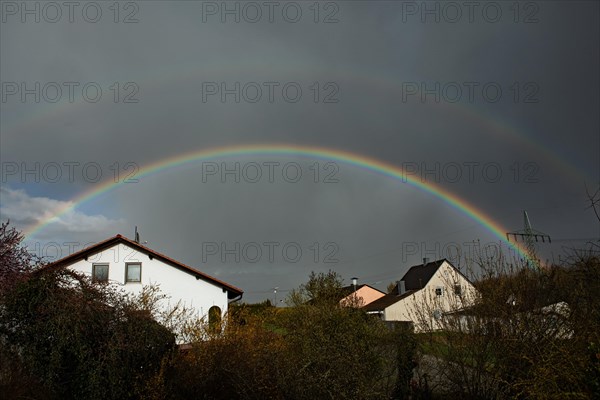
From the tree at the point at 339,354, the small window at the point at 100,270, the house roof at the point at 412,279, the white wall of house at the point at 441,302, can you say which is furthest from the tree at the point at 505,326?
the house roof at the point at 412,279

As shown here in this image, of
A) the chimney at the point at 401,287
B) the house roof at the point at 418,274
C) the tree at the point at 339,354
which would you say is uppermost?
the house roof at the point at 418,274

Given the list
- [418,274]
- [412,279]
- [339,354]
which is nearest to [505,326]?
[339,354]

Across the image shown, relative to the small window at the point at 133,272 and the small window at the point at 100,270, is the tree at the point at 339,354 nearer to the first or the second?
the small window at the point at 133,272

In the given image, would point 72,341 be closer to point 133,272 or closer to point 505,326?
point 505,326

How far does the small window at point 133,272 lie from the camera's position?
100 ft

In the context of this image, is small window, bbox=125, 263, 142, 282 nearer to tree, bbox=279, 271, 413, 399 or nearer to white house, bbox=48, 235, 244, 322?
white house, bbox=48, 235, 244, 322

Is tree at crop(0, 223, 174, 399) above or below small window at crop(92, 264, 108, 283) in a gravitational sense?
below

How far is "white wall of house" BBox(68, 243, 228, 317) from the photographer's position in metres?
30.4

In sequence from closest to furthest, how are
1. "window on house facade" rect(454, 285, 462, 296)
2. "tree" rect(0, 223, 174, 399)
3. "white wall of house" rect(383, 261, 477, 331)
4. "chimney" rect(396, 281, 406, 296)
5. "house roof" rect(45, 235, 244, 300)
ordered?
"tree" rect(0, 223, 174, 399), "white wall of house" rect(383, 261, 477, 331), "window on house facade" rect(454, 285, 462, 296), "house roof" rect(45, 235, 244, 300), "chimney" rect(396, 281, 406, 296)

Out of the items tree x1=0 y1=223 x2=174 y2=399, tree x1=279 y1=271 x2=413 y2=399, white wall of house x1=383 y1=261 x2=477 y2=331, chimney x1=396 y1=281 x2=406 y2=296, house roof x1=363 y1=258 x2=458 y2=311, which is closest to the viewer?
tree x1=279 y1=271 x2=413 y2=399

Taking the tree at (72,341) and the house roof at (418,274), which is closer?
the tree at (72,341)

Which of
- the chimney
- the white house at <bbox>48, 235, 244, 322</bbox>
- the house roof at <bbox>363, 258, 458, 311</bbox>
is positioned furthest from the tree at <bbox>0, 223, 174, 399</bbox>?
the chimney

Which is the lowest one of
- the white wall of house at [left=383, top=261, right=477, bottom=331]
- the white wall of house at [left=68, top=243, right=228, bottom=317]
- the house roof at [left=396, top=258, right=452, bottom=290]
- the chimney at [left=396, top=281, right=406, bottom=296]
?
the white wall of house at [left=383, top=261, right=477, bottom=331]

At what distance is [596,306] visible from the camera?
8633 millimetres
